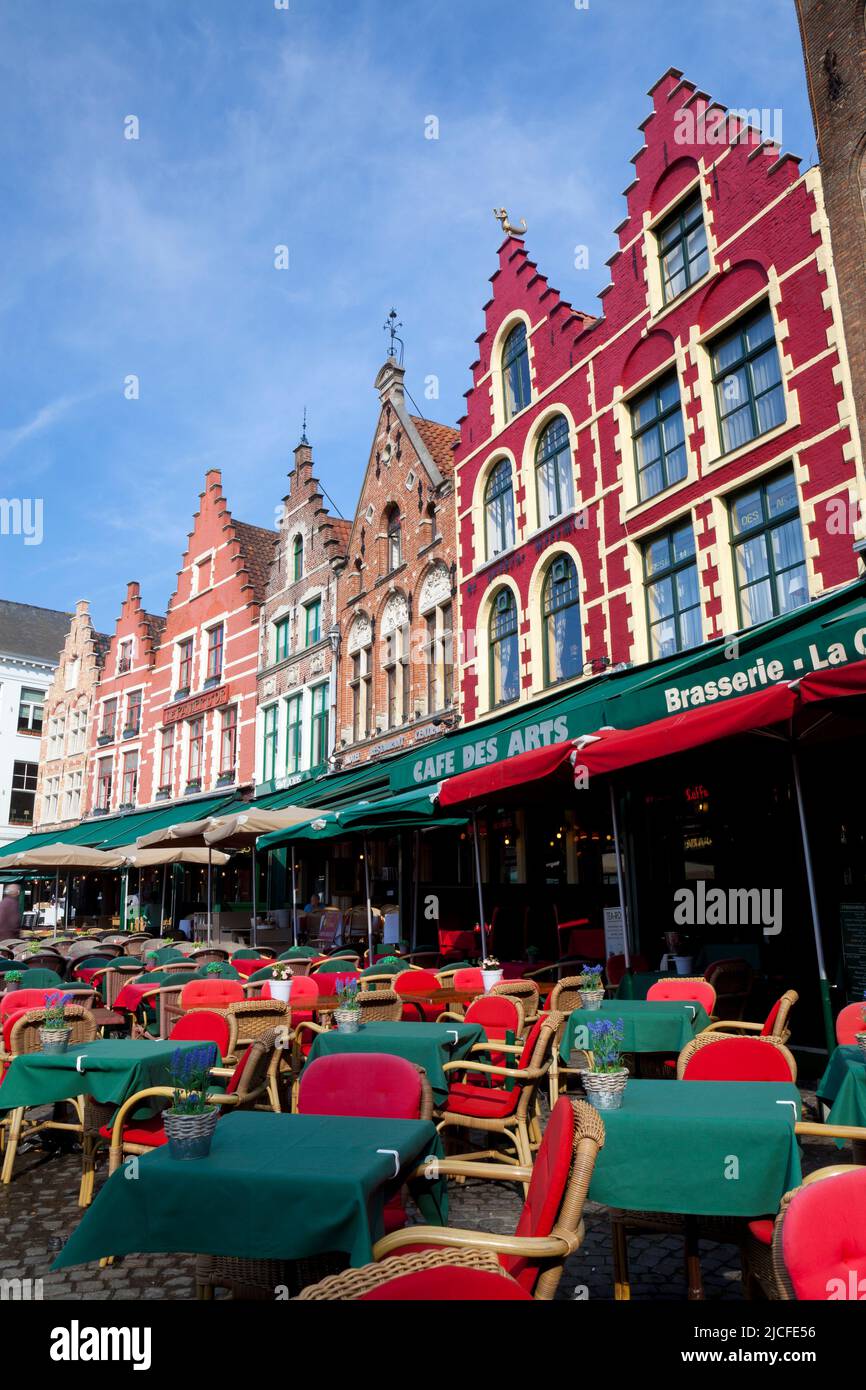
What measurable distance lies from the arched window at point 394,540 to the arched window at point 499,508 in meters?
3.40

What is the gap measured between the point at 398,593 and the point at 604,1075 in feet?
57.5

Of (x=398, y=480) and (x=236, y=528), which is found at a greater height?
(x=236, y=528)

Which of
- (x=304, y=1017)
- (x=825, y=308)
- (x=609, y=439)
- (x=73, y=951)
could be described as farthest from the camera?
(x=609, y=439)

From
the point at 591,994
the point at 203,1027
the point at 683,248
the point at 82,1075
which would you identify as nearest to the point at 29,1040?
the point at 82,1075

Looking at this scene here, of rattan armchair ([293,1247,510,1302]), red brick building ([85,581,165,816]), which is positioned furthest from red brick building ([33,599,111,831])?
rattan armchair ([293,1247,510,1302])

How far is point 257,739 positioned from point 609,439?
1502 centimetres

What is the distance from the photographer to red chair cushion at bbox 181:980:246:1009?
7.46 m

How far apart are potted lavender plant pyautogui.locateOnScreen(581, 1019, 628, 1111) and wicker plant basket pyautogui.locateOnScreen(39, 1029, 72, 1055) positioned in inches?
135

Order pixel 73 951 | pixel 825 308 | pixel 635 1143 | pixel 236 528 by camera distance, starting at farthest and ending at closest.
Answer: pixel 236 528
pixel 73 951
pixel 825 308
pixel 635 1143

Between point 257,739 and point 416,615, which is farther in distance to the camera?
point 257,739

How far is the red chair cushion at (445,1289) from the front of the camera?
1.96 metres
